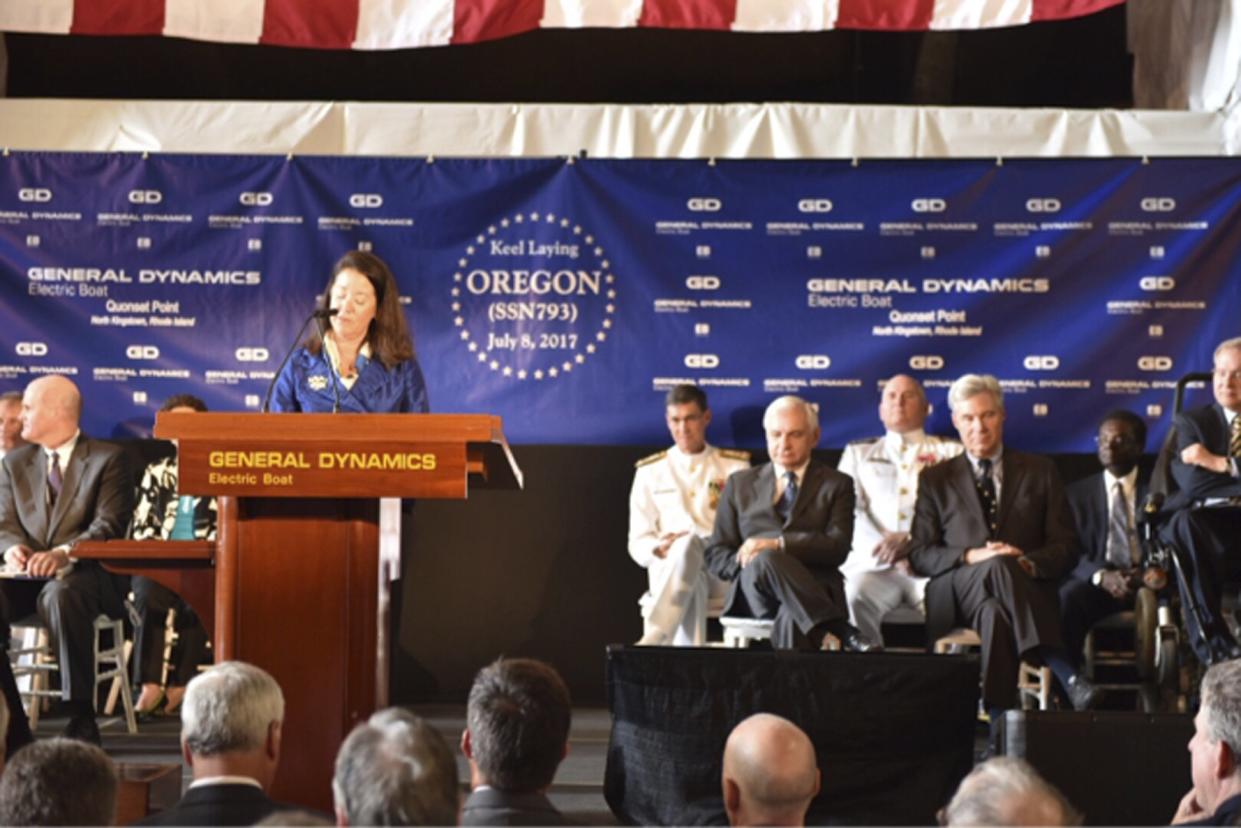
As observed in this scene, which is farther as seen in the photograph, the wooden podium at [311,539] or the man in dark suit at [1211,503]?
the man in dark suit at [1211,503]

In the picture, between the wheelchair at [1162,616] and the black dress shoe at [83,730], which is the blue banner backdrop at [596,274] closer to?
the wheelchair at [1162,616]

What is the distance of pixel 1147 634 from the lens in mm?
5824

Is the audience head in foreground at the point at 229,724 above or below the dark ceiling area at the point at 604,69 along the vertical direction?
below

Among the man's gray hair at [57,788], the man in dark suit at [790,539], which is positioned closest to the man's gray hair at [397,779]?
the man's gray hair at [57,788]

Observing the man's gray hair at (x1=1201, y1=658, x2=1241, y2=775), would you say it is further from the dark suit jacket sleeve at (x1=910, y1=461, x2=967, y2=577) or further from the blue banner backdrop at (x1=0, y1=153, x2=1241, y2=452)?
the blue banner backdrop at (x1=0, y1=153, x2=1241, y2=452)

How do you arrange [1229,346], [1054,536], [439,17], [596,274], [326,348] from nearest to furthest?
1. [326,348]
2. [1054,536]
3. [1229,346]
4. [439,17]
5. [596,274]

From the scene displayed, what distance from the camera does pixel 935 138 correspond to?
7.18 m

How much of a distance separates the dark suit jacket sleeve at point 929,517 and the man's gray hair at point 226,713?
375 centimetres

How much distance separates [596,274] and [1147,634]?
9.05 feet

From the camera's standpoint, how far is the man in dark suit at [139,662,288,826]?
8.39ft

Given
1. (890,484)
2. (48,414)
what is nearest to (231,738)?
(48,414)

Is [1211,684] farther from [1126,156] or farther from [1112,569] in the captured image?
[1126,156]

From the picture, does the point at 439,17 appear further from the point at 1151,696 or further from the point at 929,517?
the point at 1151,696

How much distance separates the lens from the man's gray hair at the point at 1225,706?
2801mm
